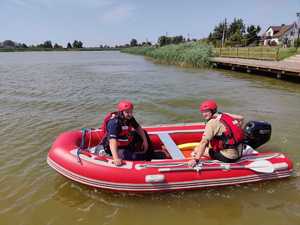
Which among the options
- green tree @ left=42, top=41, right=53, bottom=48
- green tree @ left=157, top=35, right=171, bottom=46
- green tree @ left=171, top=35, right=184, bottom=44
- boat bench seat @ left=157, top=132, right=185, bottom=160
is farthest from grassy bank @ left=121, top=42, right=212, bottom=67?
green tree @ left=42, top=41, right=53, bottom=48

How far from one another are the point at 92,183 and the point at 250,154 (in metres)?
2.35

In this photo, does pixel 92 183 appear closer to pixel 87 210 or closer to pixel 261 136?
pixel 87 210

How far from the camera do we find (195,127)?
5.09 metres

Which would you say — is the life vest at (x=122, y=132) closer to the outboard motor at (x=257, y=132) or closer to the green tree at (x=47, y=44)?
the outboard motor at (x=257, y=132)

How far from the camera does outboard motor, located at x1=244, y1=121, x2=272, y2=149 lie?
4.59 meters

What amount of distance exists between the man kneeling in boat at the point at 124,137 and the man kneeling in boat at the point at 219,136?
2.68 feet

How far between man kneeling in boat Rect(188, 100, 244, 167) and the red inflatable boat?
0.13 m

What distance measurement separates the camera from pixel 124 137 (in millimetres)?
3990

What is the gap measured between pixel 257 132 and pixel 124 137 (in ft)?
7.18

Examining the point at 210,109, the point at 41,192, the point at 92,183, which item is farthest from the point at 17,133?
the point at 210,109

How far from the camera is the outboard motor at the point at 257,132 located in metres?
4.59

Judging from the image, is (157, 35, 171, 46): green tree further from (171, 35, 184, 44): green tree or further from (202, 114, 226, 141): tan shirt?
(202, 114, 226, 141): tan shirt

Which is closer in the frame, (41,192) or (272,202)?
(272,202)

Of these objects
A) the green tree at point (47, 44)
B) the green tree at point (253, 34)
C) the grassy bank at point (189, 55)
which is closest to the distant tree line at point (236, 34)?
the green tree at point (253, 34)
